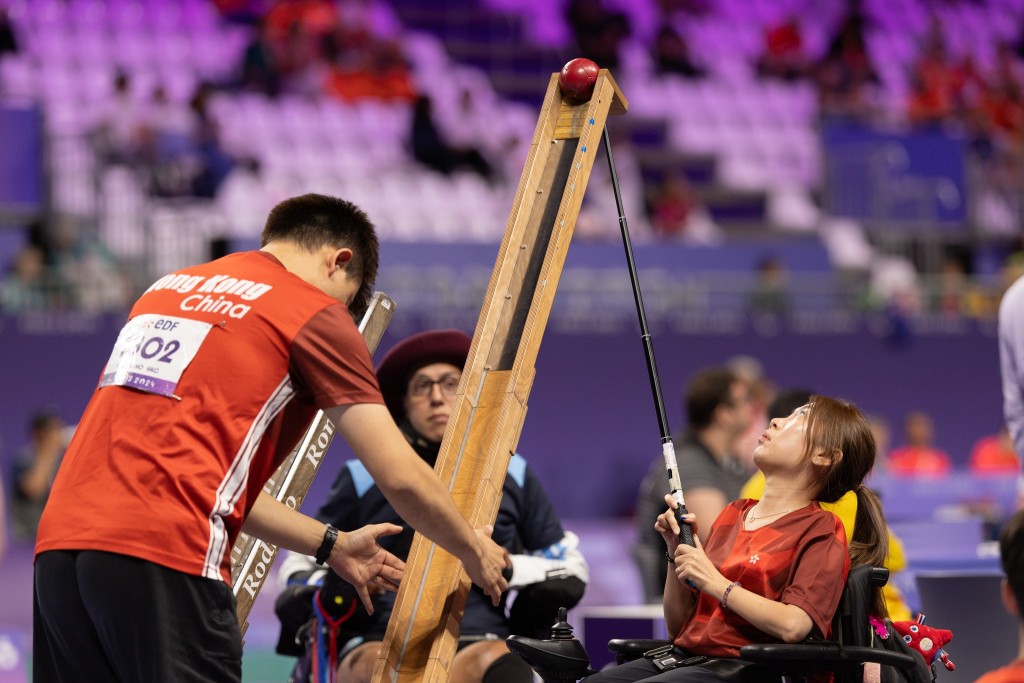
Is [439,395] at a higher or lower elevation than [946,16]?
lower

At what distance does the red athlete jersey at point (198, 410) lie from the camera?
9.00 feet

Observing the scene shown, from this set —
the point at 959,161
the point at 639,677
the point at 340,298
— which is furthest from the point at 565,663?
the point at 959,161

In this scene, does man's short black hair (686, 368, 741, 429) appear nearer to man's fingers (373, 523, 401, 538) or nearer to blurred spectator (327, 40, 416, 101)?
man's fingers (373, 523, 401, 538)

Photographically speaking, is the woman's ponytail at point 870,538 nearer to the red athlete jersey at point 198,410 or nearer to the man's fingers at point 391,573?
the man's fingers at point 391,573

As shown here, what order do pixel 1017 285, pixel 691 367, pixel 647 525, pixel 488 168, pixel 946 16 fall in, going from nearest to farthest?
pixel 1017 285 < pixel 647 525 < pixel 691 367 < pixel 488 168 < pixel 946 16

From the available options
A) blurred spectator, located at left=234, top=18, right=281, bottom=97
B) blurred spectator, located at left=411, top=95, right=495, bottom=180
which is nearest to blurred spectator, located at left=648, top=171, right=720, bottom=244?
blurred spectator, located at left=411, top=95, right=495, bottom=180

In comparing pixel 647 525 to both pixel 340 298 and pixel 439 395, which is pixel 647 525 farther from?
pixel 340 298

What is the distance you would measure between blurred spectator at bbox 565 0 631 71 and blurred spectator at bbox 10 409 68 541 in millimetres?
7936

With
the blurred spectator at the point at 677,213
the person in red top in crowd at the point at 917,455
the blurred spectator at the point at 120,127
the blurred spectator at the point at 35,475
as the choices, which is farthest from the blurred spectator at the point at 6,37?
the person in red top in crowd at the point at 917,455

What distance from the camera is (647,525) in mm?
5965

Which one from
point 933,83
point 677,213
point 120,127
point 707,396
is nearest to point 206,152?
point 120,127

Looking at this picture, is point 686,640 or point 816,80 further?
point 816,80

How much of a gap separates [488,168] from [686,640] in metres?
9.36

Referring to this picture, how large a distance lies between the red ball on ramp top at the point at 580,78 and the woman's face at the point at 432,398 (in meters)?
0.94
